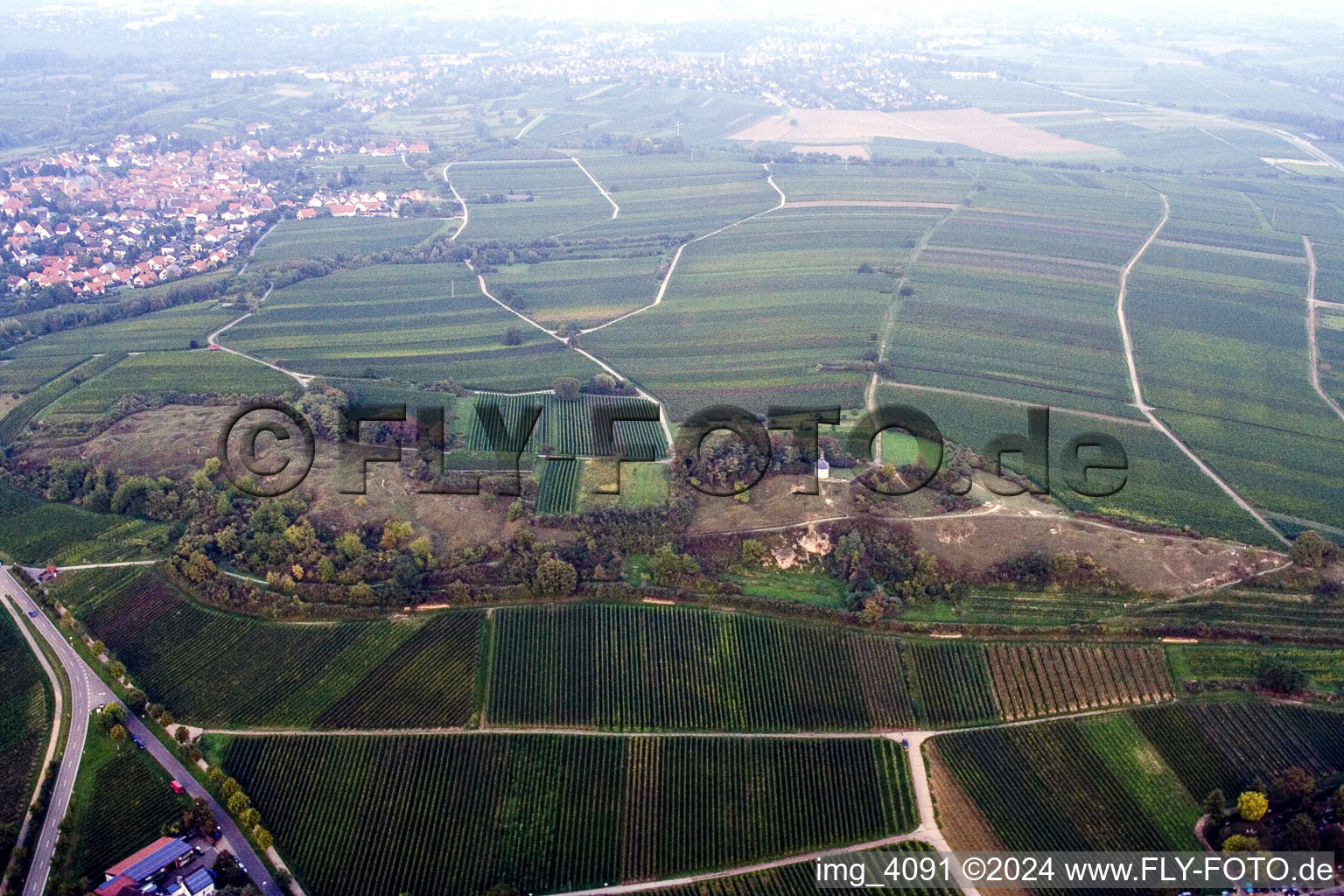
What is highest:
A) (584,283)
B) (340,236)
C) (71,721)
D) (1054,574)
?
(340,236)

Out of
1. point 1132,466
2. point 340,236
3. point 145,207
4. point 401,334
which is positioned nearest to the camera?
point 1132,466

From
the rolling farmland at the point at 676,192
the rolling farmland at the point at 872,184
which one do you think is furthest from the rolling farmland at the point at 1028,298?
the rolling farmland at the point at 676,192

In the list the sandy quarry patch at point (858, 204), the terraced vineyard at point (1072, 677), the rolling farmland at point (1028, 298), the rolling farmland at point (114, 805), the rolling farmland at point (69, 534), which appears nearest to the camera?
Result: the rolling farmland at point (114, 805)

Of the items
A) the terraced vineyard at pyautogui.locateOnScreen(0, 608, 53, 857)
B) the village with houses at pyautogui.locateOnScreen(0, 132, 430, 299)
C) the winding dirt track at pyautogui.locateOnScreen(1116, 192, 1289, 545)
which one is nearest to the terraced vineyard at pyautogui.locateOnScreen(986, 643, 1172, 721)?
the winding dirt track at pyautogui.locateOnScreen(1116, 192, 1289, 545)

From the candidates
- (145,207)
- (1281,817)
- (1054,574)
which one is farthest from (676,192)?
(1281,817)

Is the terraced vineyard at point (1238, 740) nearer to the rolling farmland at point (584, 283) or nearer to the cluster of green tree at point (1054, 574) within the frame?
the cluster of green tree at point (1054, 574)

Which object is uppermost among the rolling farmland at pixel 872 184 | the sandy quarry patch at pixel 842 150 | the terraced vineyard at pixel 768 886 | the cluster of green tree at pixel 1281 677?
the sandy quarry patch at pixel 842 150

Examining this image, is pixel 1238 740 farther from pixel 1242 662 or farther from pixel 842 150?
pixel 842 150

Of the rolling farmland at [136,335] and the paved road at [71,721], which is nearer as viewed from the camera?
the paved road at [71,721]
